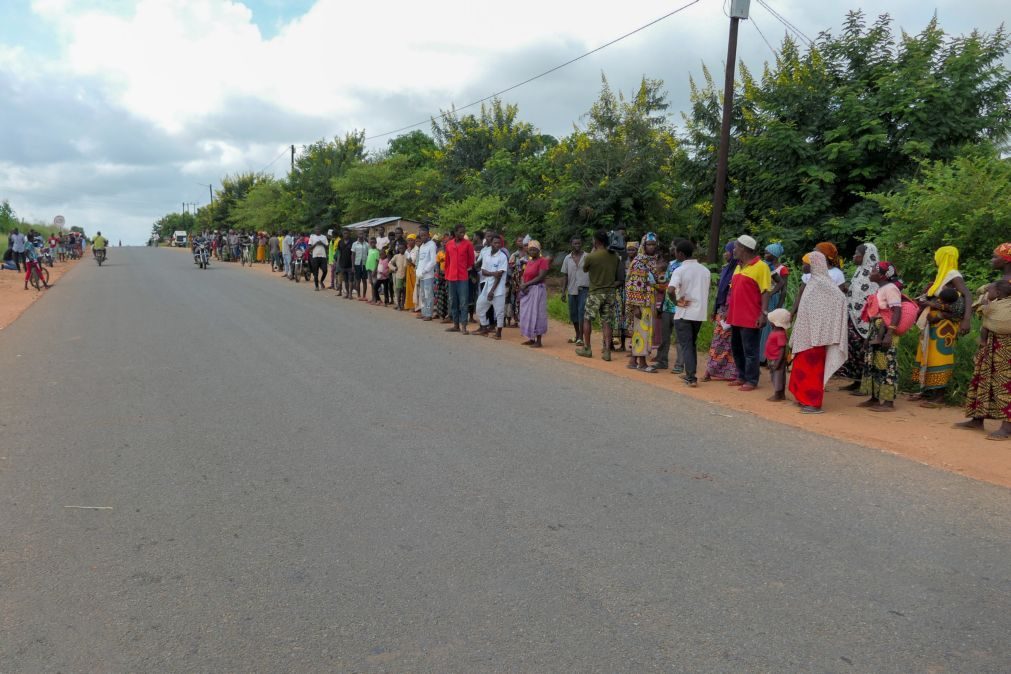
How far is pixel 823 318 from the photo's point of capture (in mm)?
7508

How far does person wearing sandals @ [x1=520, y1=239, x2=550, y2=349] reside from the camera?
11953 millimetres

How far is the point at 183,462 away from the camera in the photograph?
Answer: 547 centimetres

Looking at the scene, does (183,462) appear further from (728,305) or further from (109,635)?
(728,305)

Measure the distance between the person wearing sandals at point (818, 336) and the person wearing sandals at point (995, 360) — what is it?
3.78 ft

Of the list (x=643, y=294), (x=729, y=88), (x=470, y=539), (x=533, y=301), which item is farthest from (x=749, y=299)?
(x=729, y=88)

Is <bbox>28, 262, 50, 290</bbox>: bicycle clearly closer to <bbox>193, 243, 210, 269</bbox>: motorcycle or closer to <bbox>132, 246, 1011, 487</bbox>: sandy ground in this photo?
<bbox>193, 243, 210, 269</bbox>: motorcycle

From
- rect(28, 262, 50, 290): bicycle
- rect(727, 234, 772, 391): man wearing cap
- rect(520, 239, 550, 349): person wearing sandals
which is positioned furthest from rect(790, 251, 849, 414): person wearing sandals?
rect(28, 262, 50, 290): bicycle

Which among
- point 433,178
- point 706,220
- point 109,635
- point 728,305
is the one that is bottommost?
point 109,635

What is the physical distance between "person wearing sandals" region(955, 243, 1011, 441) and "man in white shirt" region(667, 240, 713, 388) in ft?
9.36

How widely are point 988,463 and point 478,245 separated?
10485 mm

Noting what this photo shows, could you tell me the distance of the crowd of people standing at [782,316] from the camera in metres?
7.35

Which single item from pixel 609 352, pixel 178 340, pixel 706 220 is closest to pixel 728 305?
pixel 609 352

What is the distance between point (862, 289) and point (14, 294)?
2096 cm

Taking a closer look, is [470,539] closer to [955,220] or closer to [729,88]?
[955,220]
